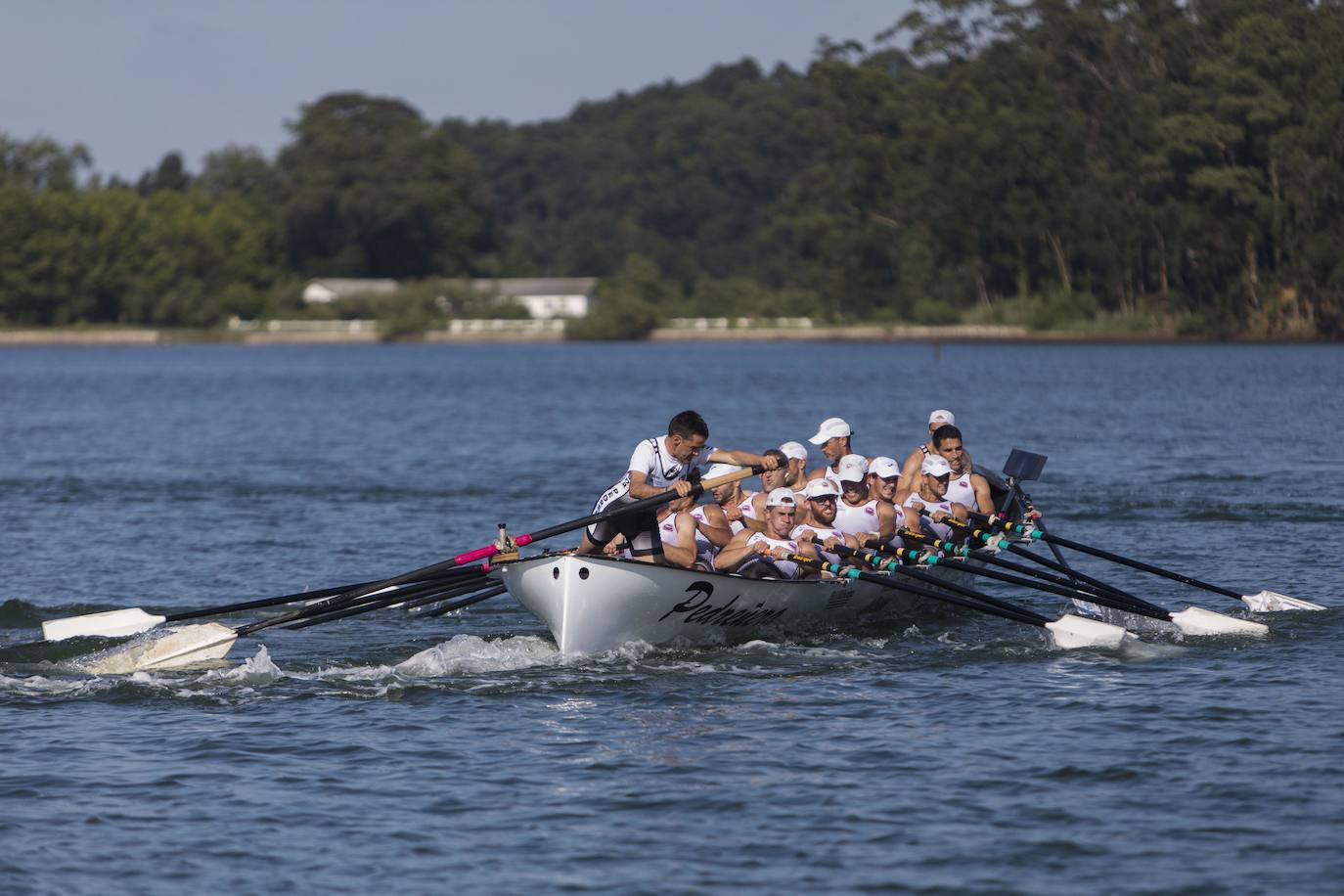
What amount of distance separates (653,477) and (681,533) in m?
0.82

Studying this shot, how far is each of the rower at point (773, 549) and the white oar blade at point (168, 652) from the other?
4526 millimetres

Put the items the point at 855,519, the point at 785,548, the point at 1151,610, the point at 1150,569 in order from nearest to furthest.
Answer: the point at 785,548 → the point at 1151,610 → the point at 855,519 → the point at 1150,569

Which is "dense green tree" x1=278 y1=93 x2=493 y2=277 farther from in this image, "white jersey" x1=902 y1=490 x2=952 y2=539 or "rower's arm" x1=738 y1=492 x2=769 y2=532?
"rower's arm" x1=738 y1=492 x2=769 y2=532

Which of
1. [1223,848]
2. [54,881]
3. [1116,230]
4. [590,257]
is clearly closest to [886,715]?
[1223,848]

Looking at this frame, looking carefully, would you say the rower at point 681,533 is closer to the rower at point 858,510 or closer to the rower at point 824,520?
the rower at point 824,520

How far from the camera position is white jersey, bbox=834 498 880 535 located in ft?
57.6

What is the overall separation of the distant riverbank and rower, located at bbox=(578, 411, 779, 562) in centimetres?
9661

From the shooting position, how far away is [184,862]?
35.6 ft

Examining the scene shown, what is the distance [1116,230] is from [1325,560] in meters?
82.5

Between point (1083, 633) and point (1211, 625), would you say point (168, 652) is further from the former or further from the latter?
point (1211, 625)

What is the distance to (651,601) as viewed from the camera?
15.3 m

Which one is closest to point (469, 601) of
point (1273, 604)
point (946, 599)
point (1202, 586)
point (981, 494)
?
point (946, 599)

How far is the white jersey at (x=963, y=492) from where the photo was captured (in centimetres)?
1903

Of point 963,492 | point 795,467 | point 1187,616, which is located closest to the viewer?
point 1187,616
